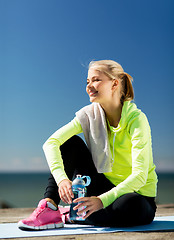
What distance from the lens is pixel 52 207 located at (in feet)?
7.79

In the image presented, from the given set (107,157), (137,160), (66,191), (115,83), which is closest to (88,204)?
(66,191)

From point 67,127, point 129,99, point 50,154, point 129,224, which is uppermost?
point 129,99

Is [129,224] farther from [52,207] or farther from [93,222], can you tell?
[52,207]

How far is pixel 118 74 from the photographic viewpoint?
2609mm

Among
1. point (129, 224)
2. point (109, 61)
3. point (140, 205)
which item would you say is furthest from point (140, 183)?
point (109, 61)

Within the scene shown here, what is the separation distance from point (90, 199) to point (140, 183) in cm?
35

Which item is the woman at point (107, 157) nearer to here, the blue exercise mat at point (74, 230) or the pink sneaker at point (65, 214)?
the blue exercise mat at point (74, 230)

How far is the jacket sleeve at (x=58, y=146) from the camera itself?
2352mm

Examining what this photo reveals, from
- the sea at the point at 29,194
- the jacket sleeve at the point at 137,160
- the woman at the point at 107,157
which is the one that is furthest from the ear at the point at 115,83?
the sea at the point at 29,194

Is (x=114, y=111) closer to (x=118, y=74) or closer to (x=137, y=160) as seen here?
(x=118, y=74)

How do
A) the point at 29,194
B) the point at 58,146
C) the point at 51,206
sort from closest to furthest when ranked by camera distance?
the point at 51,206 → the point at 58,146 → the point at 29,194

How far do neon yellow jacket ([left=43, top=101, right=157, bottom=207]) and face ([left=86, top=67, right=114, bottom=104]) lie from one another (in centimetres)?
16

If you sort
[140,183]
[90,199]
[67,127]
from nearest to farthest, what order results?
1. [90,199]
2. [140,183]
3. [67,127]

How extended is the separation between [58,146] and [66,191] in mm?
385
